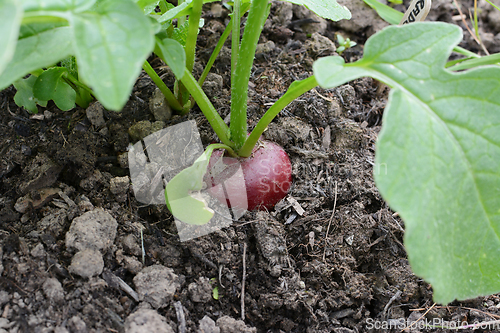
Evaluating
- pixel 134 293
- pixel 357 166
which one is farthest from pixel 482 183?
pixel 134 293

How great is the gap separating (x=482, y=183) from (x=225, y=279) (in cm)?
77

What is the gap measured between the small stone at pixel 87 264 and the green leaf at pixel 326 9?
42.2 inches

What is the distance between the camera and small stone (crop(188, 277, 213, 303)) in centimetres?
112

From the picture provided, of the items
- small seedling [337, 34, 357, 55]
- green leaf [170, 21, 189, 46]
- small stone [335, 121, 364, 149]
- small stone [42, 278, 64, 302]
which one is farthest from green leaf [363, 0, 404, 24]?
small stone [42, 278, 64, 302]

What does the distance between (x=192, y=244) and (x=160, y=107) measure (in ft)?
1.93

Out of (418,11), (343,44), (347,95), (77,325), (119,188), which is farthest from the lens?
(343,44)

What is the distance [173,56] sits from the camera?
909mm

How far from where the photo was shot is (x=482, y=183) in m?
0.88

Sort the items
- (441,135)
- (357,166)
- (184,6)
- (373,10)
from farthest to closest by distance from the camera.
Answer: (373,10) → (357,166) → (184,6) → (441,135)

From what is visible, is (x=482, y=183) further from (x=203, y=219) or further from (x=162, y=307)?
(x=162, y=307)

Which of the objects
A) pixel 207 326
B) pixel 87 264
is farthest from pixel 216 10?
pixel 207 326

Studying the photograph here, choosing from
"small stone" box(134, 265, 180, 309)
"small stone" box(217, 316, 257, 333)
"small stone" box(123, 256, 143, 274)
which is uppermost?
"small stone" box(123, 256, 143, 274)

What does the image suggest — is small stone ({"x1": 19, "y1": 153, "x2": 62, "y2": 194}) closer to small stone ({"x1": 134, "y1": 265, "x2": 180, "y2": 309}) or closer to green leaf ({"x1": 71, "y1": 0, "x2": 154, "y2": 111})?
small stone ({"x1": 134, "y1": 265, "x2": 180, "y2": 309})

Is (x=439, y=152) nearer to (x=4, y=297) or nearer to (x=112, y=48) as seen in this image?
(x=112, y=48)
